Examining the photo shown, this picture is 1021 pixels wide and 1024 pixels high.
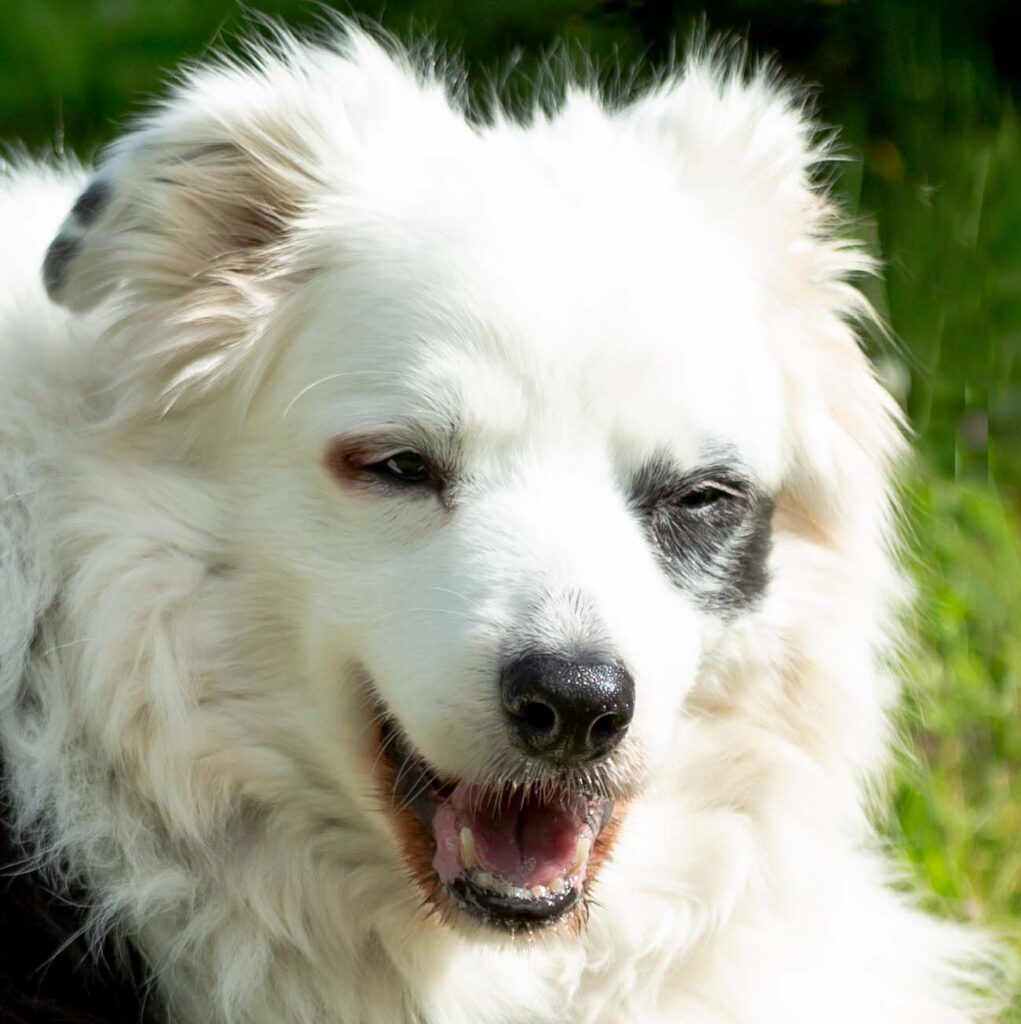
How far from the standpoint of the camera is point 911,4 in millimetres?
5016

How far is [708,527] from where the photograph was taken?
10.6 feet

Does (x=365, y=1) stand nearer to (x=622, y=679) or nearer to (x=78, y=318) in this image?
(x=78, y=318)

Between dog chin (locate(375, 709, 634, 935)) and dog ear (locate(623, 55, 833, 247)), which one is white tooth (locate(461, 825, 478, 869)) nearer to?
dog chin (locate(375, 709, 634, 935))

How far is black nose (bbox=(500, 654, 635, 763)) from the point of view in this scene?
273 cm

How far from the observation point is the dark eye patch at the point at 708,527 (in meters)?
3.12

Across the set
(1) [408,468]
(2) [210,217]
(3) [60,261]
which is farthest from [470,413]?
(3) [60,261]

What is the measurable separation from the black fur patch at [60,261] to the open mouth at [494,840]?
1.05 meters

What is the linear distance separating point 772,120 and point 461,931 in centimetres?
181

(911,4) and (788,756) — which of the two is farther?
(911,4)

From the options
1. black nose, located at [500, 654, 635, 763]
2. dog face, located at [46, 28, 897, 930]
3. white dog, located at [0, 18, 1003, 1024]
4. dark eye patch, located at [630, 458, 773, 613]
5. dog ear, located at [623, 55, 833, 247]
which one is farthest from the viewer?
dog ear, located at [623, 55, 833, 247]

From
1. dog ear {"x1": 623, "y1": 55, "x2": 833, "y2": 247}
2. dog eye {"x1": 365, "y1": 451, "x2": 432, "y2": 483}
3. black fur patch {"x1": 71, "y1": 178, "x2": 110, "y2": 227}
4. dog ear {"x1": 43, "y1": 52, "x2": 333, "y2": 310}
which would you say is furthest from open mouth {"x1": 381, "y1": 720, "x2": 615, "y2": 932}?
dog ear {"x1": 623, "y1": 55, "x2": 833, "y2": 247}

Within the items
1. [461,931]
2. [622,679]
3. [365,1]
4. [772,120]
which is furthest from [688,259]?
[365,1]

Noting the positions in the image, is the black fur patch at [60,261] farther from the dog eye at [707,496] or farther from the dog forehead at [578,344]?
the dog eye at [707,496]

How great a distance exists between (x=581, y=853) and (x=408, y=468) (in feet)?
2.54
